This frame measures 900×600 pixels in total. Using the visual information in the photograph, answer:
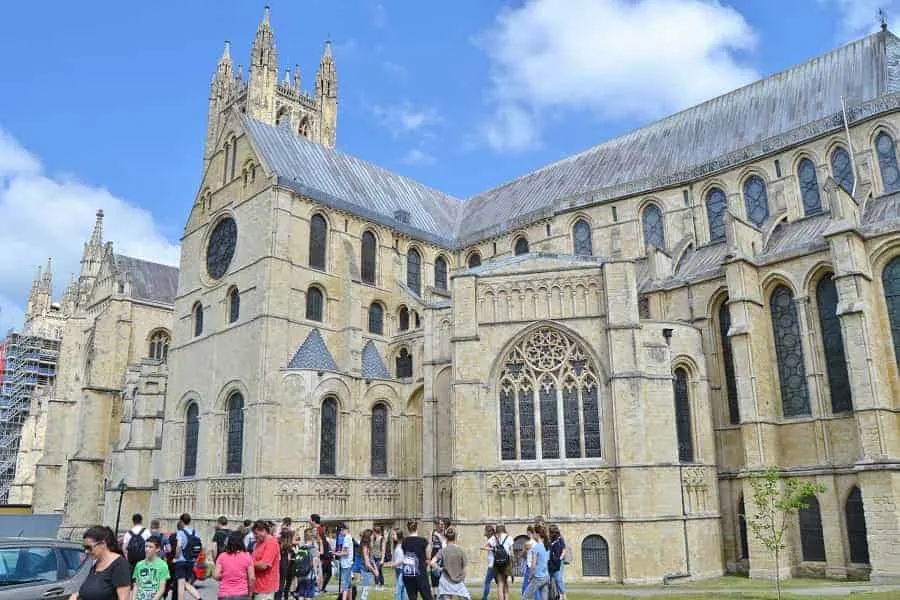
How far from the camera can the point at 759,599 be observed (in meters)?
15.8

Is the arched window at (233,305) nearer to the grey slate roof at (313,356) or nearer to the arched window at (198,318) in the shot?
the arched window at (198,318)

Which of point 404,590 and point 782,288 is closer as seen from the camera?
point 404,590

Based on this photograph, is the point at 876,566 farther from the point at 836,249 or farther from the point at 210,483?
the point at 210,483

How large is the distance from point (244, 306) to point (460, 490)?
13.0 meters

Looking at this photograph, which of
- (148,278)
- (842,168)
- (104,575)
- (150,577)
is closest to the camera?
(104,575)

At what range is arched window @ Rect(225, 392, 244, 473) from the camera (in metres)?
29.8

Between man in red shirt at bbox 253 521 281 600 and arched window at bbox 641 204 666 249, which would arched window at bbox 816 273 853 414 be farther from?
man in red shirt at bbox 253 521 281 600

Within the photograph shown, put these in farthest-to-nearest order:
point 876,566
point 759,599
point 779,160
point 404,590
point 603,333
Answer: point 779,160 → point 603,333 → point 876,566 → point 759,599 → point 404,590

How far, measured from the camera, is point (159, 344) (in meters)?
45.3

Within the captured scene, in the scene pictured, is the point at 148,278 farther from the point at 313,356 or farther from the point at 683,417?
the point at 683,417

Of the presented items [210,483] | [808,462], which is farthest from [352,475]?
[808,462]

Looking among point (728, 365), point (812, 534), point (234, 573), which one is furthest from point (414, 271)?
point (234, 573)

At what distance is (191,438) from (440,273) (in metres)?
14.4

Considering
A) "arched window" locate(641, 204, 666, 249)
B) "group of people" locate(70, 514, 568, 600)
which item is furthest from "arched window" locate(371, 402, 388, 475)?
"arched window" locate(641, 204, 666, 249)
